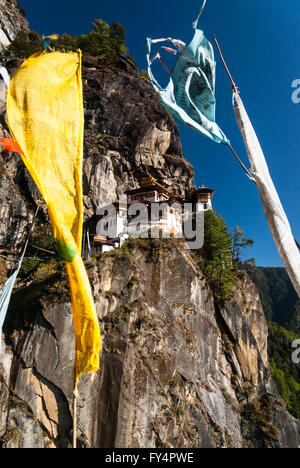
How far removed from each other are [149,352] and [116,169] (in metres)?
20.4

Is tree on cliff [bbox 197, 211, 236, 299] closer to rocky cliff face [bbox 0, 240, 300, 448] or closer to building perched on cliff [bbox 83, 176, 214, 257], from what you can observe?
rocky cliff face [bbox 0, 240, 300, 448]

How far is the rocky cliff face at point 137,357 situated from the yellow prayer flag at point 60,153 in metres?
11.2

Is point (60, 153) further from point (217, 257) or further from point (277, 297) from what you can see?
point (277, 297)

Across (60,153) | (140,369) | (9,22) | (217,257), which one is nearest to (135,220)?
(217,257)

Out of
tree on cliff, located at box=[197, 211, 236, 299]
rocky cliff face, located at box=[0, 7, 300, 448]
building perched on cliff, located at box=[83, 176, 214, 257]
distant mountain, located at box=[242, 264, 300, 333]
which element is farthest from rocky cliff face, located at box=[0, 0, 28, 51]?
distant mountain, located at box=[242, 264, 300, 333]

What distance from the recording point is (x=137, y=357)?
14.1 metres

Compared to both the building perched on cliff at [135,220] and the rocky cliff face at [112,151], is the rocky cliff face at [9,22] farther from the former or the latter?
the building perched on cliff at [135,220]

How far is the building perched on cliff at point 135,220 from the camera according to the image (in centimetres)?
2033

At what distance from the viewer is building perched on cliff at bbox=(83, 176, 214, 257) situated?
20.3 m

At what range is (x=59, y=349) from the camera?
13867 mm

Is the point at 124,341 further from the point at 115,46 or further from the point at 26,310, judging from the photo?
the point at 115,46

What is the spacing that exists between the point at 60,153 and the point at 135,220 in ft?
A: 64.4

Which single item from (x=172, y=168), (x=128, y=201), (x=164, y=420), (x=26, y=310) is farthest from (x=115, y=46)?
(x=164, y=420)
